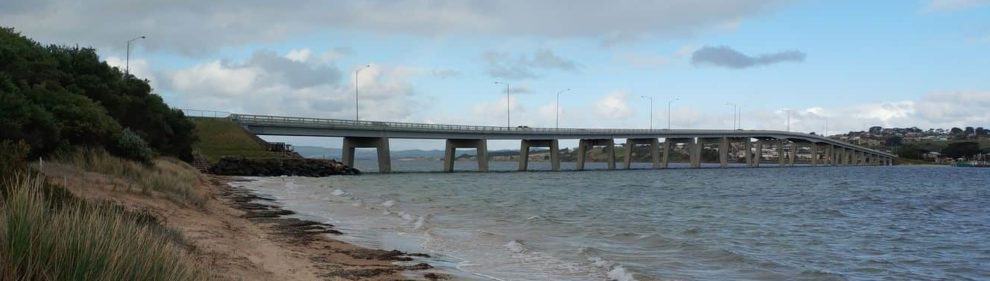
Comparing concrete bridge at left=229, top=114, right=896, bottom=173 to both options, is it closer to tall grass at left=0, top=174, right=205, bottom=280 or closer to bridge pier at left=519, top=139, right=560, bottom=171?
bridge pier at left=519, top=139, right=560, bottom=171

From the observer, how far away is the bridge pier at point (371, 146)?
99.7 m

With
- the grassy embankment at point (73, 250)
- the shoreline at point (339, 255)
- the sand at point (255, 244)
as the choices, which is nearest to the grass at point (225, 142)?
the sand at point (255, 244)

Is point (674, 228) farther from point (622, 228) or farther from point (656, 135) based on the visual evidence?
point (656, 135)

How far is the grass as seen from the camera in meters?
84.5

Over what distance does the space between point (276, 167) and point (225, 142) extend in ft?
44.1

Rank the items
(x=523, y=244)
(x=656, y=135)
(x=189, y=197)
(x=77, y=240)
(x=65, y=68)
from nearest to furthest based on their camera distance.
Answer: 1. (x=77, y=240)
2. (x=523, y=244)
3. (x=189, y=197)
4. (x=65, y=68)
5. (x=656, y=135)

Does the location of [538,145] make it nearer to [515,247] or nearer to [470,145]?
[470,145]

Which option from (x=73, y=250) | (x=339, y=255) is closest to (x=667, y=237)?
(x=339, y=255)

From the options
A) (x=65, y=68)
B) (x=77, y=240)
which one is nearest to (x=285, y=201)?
(x=65, y=68)

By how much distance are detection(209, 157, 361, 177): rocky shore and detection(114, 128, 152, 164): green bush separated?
3317cm

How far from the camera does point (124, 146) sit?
36312mm

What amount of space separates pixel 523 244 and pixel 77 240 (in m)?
15.6

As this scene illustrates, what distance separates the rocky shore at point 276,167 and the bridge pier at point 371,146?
10296mm

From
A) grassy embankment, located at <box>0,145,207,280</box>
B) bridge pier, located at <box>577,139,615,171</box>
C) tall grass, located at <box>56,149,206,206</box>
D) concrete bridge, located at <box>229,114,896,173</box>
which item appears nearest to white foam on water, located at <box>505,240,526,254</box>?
tall grass, located at <box>56,149,206,206</box>
